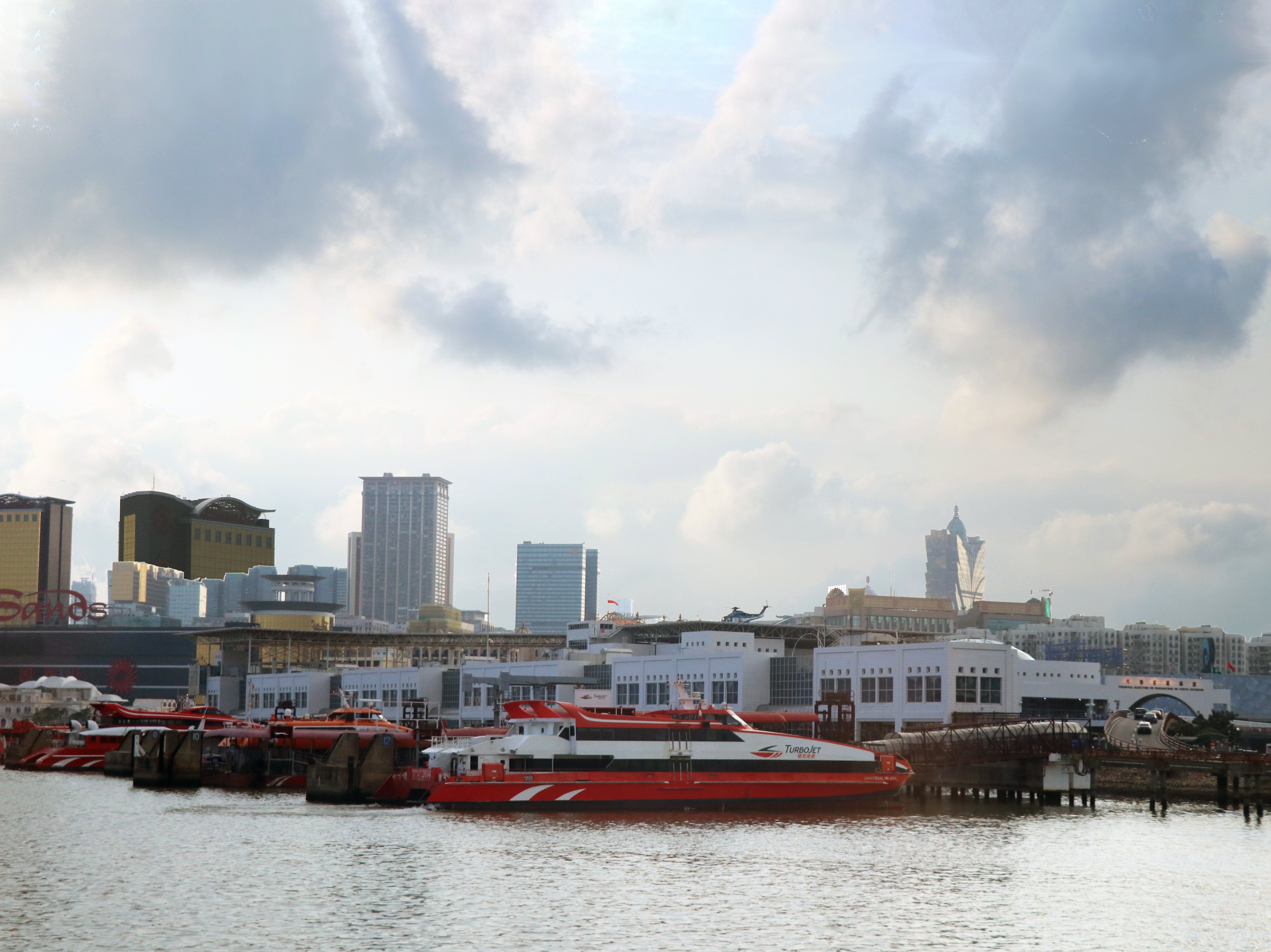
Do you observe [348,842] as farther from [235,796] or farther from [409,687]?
[409,687]

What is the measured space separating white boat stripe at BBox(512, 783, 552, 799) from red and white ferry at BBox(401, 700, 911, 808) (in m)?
0.06

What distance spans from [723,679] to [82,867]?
327 ft

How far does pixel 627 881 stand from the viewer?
2293 inches

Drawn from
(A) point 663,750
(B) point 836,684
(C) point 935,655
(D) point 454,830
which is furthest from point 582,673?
(D) point 454,830

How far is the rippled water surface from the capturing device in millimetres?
48312

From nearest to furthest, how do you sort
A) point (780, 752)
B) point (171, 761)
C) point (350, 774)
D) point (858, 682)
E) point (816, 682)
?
point (780, 752) < point (350, 774) < point (171, 761) < point (858, 682) < point (816, 682)

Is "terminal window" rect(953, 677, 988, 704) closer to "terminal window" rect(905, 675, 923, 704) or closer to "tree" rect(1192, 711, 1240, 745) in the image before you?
"terminal window" rect(905, 675, 923, 704)

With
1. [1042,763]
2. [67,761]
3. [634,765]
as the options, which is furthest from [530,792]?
[67,761]

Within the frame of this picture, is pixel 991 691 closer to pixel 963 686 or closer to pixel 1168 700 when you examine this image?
pixel 963 686

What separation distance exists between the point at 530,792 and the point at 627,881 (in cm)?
2720

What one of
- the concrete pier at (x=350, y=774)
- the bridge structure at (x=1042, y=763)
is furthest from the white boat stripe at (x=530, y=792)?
the bridge structure at (x=1042, y=763)

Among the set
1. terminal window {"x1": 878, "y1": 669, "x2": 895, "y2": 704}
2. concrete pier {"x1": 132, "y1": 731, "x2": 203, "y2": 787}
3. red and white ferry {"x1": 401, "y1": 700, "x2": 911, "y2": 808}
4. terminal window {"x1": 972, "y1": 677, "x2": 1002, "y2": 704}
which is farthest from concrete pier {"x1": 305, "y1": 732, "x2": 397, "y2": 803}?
terminal window {"x1": 972, "y1": 677, "x2": 1002, "y2": 704}

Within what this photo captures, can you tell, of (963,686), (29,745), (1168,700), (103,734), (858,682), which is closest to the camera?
(963,686)

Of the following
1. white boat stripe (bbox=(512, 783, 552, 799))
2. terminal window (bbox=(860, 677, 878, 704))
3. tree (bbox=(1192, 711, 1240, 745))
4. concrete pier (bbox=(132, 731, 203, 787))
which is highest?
terminal window (bbox=(860, 677, 878, 704))
